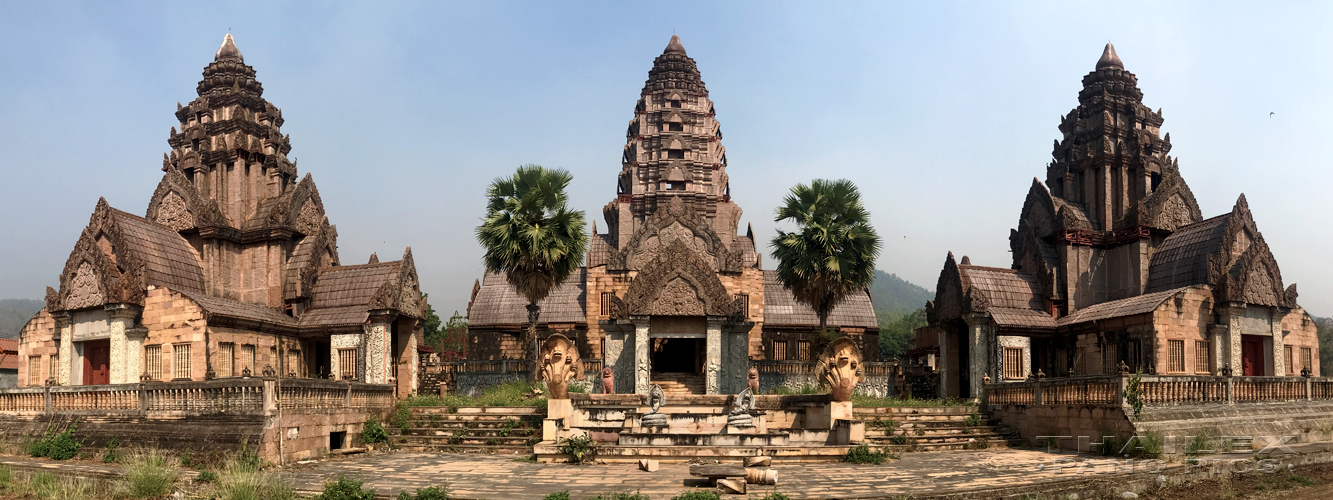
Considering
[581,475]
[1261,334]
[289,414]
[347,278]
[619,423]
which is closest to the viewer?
[581,475]

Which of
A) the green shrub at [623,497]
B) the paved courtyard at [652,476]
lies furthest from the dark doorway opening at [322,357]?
the green shrub at [623,497]

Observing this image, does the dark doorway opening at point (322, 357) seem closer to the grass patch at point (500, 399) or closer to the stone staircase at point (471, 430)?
the grass patch at point (500, 399)

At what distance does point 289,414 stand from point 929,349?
31.6 meters

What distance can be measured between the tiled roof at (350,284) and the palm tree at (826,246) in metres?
12.1

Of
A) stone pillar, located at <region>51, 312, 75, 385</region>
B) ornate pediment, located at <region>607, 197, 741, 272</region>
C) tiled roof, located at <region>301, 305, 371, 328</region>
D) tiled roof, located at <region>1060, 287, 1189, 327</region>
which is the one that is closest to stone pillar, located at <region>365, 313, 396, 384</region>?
tiled roof, located at <region>301, 305, 371, 328</region>

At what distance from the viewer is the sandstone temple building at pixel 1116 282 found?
28703 mm

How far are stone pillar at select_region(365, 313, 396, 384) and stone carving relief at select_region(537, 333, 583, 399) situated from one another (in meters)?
9.31

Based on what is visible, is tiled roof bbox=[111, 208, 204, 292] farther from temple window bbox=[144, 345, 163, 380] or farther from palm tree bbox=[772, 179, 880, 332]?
palm tree bbox=[772, 179, 880, 332]

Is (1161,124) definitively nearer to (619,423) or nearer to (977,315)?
(977,315)

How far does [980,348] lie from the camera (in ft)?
99.3

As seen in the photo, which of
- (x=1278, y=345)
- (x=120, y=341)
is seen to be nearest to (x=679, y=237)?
(x=120, y=341)

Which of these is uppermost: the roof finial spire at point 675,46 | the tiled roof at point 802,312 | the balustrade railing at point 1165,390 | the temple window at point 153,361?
the roof finial spire at point 675,46

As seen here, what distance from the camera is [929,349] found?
44812 millimetres

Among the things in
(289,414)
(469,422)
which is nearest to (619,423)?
(469,422)
